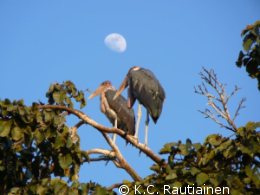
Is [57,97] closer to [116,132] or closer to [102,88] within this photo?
[116,132]

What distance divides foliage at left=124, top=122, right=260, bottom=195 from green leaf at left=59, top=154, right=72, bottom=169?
108cm

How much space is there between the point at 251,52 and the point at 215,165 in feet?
4.21

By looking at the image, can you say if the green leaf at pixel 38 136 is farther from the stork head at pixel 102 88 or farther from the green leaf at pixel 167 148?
the stork head at pixel 102 88

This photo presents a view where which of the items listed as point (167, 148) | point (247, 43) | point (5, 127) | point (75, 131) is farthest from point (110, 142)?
point (247, 43)

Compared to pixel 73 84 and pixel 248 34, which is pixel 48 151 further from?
pixel 248 34

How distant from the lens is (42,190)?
6934 millimetres

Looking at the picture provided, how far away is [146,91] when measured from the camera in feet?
34.8

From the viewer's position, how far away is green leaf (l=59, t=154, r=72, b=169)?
7.73 metres

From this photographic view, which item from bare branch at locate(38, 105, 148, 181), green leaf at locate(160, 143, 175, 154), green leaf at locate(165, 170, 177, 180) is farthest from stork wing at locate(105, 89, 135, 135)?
green leaf at locate(165, 170, 177, 180)

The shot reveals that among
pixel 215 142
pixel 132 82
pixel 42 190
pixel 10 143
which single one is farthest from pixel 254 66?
pixel 132 82

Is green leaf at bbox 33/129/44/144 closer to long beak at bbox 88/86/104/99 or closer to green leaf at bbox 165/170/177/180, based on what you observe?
green leaf at bbox 165/170/177/180

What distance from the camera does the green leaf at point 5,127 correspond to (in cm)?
757

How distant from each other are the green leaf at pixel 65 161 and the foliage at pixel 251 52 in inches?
99.3

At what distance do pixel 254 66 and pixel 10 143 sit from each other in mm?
3188
